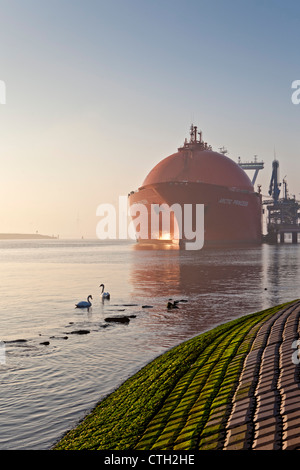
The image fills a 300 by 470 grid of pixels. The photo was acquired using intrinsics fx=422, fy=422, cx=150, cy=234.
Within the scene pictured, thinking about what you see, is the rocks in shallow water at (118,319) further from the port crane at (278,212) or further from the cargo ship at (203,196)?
A: the port crane at (278,212)

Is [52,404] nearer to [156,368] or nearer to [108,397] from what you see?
[108,397]

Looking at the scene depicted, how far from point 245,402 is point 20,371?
6909 millimetres

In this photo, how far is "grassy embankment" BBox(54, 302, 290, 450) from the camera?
18.2 ft

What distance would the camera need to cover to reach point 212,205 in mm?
98500

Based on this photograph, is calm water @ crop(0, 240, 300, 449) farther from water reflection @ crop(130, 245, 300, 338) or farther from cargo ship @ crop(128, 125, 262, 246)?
cargo ship @ crop(128, 125, 262, 246)

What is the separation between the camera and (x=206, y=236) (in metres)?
100

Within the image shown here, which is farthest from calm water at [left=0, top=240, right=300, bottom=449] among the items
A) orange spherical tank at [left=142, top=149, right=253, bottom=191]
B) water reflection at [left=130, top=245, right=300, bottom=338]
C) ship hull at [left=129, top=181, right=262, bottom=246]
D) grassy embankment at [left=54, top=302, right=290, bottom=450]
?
orange spherical tank at [left=142, top=149, right=253, bottom=191]

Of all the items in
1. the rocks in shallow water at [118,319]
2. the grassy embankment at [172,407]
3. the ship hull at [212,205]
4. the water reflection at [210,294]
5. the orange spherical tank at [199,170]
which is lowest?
the water reflection at [210,294]

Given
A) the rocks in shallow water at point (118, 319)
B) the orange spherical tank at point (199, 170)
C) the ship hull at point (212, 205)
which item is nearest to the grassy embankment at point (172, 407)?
the rocks in shallow water at point (118, 319)

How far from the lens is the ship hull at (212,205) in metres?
93.4

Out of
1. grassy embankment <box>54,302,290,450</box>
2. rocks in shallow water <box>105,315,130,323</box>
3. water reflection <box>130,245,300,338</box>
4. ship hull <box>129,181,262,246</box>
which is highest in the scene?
ship hull <box>129,181,262,246</box>

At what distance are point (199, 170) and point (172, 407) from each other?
10777 centimetres

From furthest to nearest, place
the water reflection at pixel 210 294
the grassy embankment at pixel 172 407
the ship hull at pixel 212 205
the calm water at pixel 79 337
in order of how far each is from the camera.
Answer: the ship hull at pixel 212 205
the water reflection at pixel 210 294
the calm water at pixel 79 337
the grassy embankment at pixel 172 407

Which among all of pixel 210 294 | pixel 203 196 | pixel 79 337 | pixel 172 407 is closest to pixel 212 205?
pixel 203 196
